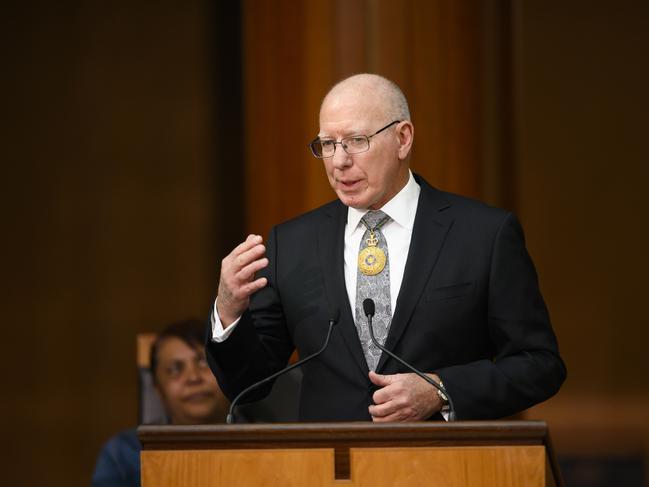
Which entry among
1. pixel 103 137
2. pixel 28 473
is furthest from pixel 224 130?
pixel 28 473

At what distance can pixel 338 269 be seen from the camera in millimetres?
2484

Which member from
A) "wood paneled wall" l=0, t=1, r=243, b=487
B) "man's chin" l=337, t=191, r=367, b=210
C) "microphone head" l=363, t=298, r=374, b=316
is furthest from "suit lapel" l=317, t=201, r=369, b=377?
"wood paneled wall" l=0, t=1, r=243, b=487

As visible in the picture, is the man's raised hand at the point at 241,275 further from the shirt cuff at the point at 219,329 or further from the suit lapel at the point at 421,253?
the suit lapel at the point at 421,253

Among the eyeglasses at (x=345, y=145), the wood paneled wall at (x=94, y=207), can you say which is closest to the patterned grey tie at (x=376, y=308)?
the eyeglasses at (x=345, y=145)

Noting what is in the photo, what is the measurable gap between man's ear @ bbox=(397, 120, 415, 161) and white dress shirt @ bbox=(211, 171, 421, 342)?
78mm

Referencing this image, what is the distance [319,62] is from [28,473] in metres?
2.06

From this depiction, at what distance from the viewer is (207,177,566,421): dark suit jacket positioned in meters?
2.35

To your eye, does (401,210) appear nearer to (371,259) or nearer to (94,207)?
(371,259)

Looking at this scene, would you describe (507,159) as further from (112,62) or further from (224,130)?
(112,62)

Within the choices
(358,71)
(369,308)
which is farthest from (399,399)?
(358,71)

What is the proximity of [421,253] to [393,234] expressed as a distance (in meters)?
0.10

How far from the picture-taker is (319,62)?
14.7ft

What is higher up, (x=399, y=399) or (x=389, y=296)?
(x=389, y=296)

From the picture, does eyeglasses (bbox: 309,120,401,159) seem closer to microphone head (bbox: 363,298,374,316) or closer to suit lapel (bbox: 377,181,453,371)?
suit lapel (bbox: 377,181,453,371)
